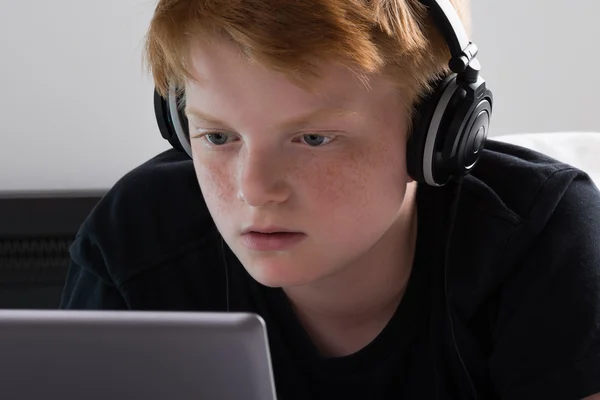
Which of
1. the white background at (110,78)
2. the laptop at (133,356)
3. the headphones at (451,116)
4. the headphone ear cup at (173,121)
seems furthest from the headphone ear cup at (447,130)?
the white background at (110,78)

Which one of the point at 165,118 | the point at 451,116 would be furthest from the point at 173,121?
the point at 451,116

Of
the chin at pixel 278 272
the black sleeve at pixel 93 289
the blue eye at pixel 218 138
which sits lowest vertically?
the black sleeve at pixel 93 289

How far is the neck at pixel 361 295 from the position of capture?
1006 millimetres

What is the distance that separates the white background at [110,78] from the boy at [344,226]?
0.52 m

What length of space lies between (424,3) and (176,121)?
0.87ft

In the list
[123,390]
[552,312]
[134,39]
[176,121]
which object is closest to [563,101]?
[134,39]

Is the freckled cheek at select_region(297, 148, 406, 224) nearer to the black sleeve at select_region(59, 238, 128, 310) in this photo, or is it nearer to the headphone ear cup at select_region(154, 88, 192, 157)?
the headphone ear cup at select_region(154, 88, 192, 157)

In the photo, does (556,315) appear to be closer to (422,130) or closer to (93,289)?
(422,130)

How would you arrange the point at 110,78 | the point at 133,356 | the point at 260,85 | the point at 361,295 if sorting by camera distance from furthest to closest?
1. the point at 110,78
2. the point at 361,295
3. the point at 260,85
4. the point at 133,356

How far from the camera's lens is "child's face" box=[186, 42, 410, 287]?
0.78 metres

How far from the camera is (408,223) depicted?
103 centimetres

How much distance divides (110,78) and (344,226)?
89cm

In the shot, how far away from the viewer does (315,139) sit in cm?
81

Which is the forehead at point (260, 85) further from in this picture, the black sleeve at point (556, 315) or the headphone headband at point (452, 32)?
the black sleeve at point (556, 315)
